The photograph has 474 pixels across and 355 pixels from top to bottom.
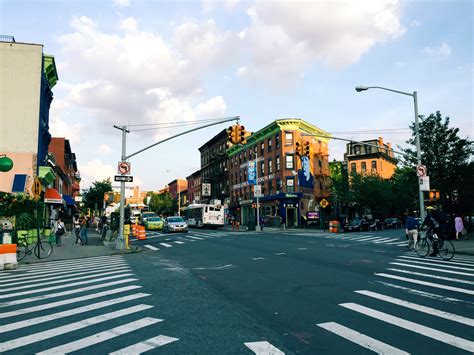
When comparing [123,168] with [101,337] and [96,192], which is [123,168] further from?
[96,192]

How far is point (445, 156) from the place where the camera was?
2353 centimetres

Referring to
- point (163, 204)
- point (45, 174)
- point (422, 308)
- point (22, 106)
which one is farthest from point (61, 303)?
point (163, 204)

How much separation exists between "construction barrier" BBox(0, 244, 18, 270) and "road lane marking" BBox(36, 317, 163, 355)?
9.85 meters

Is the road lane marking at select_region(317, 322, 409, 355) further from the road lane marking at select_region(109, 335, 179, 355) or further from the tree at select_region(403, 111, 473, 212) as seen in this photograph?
the tree at select_region(403, 111, 473, 212)

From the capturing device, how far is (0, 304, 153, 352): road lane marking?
15.6 ft

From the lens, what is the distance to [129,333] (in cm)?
506

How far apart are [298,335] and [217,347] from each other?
1174 mm

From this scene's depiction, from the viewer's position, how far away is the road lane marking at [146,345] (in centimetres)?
436

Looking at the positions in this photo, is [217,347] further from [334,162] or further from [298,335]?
[334,162]

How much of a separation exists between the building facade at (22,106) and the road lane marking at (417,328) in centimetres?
2846

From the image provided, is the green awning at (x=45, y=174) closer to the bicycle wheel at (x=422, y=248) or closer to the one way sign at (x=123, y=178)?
the one way sign at (x=123, y=178)

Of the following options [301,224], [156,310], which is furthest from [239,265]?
[301,224]

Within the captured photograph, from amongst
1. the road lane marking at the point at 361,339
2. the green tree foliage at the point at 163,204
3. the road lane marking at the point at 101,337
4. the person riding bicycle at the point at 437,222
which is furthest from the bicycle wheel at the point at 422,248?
the green tree foliage at the point at 163,204

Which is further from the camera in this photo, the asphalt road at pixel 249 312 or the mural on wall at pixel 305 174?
the mural on wall at pixel 305 174
